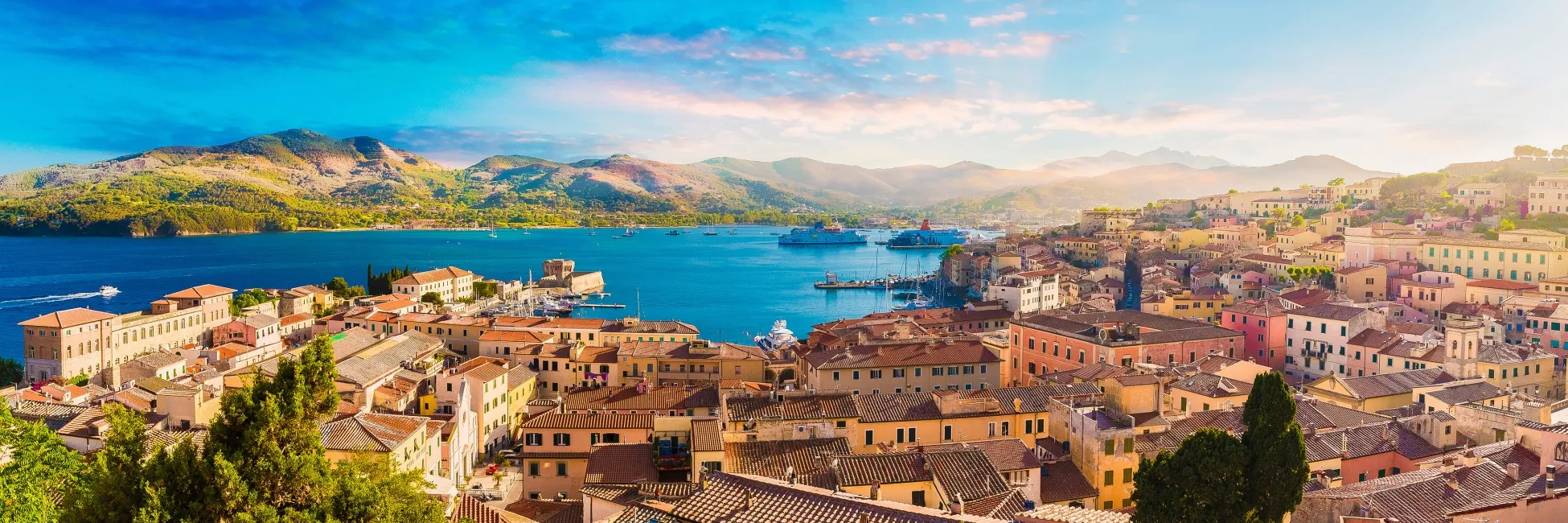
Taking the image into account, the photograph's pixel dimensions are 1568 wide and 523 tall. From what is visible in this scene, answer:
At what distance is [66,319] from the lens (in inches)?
1410

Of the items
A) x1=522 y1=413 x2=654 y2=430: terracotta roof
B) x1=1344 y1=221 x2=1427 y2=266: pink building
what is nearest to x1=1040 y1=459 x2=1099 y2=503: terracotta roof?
x1=522 y1=413 x2=654 y2=430: terracotta roof

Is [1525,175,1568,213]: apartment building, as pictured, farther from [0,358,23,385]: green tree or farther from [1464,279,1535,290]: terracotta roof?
[0,358,23,385]: green tree

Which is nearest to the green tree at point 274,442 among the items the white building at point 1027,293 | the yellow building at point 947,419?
the yellow building at point 947,419

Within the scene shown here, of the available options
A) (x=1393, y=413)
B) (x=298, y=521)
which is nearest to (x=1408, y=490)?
(x=1393, y=413)

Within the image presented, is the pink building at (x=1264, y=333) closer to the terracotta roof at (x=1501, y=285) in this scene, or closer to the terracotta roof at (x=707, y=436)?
the terracotta roof at (x=1501, y=285)

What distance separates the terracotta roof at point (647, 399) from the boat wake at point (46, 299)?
197 feet

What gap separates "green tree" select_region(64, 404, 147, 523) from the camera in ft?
22.6

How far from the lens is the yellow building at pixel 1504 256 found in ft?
121

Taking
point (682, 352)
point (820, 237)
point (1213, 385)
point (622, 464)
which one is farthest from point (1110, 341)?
point (820, 237)

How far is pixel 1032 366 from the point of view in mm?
28672

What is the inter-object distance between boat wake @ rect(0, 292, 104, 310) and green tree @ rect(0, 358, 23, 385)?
35276 millimetres

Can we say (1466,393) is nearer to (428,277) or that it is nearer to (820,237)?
(428,277)

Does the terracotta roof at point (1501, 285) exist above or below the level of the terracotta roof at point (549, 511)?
above

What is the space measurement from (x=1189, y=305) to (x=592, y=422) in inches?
1173
